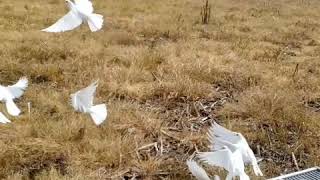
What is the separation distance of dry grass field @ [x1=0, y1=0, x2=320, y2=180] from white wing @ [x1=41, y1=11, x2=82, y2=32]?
1006mm

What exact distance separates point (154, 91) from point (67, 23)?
238 cm

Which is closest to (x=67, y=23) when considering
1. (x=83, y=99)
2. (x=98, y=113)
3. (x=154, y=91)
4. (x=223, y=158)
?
(x=83, y=99)

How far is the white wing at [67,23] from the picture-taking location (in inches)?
88.9

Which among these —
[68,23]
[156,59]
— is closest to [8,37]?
[156,59]

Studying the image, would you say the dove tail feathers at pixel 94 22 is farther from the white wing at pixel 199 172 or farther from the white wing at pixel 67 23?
the white wing at pixel 199 172

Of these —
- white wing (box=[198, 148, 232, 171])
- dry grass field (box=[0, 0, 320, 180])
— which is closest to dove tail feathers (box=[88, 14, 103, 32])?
white wing (box=[198, 148, 232, 171])

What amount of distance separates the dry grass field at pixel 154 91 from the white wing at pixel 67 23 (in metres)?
1.01

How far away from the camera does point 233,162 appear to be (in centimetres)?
195

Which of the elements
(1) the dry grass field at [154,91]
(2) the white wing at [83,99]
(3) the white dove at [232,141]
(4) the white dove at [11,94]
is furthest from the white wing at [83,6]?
(1) the dry grass field at [154,91]

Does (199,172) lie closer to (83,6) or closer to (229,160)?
(229,160)

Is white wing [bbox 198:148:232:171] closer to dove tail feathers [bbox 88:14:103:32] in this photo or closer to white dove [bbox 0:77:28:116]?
dove tail feathers [bbox 88:14:103:32]

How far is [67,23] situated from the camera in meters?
2.30

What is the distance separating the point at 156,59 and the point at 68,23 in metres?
3.35

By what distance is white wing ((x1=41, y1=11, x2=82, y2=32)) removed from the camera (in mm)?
2257
